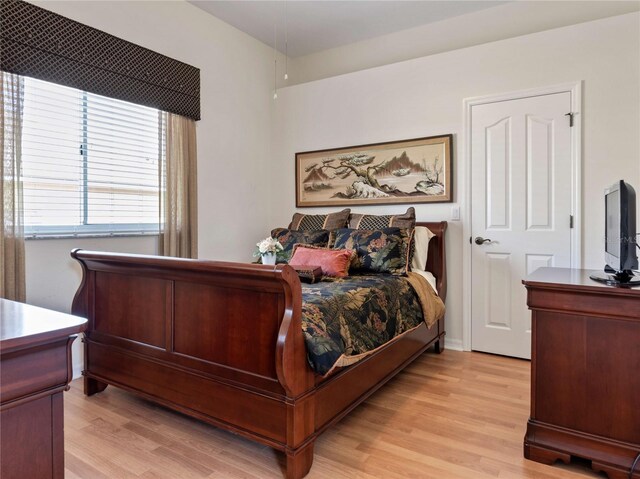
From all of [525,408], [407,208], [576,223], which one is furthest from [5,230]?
[576,223]

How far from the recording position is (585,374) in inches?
66.7

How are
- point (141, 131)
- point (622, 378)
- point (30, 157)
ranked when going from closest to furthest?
point (622, 378) < point (30, 157) < point (141, 131)

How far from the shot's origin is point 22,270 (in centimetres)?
240

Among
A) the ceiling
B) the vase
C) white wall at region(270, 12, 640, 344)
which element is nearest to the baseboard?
white wall at region(270, 12, 640, 344)

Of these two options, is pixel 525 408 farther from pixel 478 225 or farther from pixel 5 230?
pixel 5 230

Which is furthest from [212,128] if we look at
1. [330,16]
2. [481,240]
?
[481,240]

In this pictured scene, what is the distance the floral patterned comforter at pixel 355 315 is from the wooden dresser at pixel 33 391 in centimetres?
93

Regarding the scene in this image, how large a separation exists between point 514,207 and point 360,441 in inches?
88.6

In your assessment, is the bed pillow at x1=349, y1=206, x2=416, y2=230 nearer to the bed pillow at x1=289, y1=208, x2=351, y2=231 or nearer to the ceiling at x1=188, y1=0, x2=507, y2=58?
the bed pillow at x1=289, y1=208, x2=351, y2=231

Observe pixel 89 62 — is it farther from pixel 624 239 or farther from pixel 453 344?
pixel 453 344

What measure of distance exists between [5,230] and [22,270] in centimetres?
26

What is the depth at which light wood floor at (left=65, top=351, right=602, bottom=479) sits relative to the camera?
171 centimetres

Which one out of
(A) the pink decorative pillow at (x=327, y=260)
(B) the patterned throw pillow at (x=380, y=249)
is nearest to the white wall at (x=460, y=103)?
(B) the patterned throw pillow at (x=380, y=249)

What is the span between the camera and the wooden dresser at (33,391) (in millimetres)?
792
